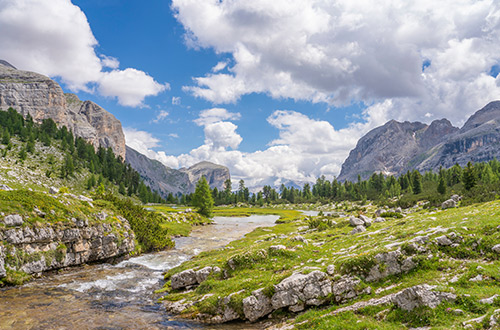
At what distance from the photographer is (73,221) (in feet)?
104

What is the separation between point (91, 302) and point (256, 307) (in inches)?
561

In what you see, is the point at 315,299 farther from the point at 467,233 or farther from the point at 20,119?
the point at 20,119

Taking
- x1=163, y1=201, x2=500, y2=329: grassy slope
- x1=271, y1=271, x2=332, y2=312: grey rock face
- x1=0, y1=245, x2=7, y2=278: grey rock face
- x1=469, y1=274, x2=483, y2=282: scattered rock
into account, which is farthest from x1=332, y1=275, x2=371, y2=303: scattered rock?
x1=0, y1=245, x2=7, y2=278: grey rock face

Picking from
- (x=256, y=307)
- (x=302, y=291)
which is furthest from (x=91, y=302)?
(x=302, y=291)

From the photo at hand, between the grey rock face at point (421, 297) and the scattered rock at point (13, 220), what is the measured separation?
33372 mm

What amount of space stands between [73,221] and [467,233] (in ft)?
130

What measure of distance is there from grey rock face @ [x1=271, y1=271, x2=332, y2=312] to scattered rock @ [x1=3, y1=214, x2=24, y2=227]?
26.1 metres

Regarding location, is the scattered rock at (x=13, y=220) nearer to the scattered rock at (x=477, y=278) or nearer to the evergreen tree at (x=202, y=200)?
the scattered rock at (x=477, y=278)

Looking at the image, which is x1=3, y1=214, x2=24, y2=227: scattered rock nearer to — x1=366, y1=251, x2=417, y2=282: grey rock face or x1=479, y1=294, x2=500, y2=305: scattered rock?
x1=366, y1=251, x2=417, y2=282: grey rock face

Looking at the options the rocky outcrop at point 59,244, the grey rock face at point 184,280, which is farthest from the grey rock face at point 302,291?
the rocky outcrop at point 59,244

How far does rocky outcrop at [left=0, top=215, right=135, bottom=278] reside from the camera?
81.6 ft

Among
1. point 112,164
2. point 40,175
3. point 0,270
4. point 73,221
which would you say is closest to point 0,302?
point 0,270

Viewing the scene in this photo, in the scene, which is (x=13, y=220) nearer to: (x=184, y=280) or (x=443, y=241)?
(x=184, y=280)

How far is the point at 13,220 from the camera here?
25781 millimetres
